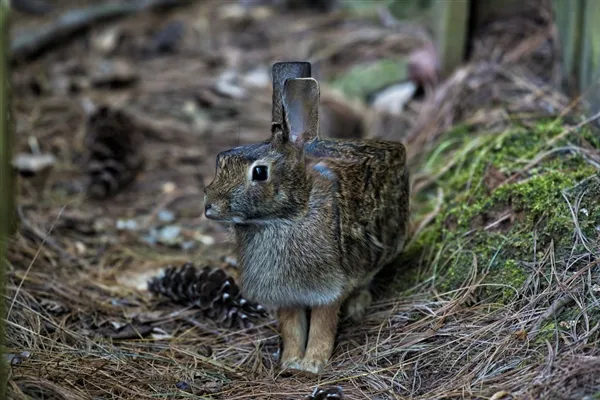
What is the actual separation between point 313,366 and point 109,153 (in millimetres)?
3175

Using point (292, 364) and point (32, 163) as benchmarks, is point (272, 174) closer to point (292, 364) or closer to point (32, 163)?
point (292, 364)

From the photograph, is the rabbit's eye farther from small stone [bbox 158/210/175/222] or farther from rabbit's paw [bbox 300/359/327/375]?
small stone [bbox 158/210/175/222]

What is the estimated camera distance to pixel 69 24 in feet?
28.5

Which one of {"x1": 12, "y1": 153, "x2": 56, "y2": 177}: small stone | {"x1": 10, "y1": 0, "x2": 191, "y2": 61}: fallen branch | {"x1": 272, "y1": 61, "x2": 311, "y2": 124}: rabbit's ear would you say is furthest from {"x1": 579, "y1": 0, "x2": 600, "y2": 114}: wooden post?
{"x1": 10, "y1": 0, "x2": 191, "y2": 61}: fallen branch

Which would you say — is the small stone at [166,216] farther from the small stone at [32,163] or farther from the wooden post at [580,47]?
the wooden post at [580,47]

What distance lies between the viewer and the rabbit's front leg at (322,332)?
3.81 metres

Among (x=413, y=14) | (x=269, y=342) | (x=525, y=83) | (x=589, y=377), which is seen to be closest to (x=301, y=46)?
(x=413, y=14)

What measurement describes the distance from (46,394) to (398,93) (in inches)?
181

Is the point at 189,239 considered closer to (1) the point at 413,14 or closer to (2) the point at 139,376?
(2) the point at 139,376

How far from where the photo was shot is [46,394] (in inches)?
122

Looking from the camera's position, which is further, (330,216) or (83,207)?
(83,207)

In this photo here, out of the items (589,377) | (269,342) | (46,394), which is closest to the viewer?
(589,377)

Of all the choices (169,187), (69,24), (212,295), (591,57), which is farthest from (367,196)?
(69,24)

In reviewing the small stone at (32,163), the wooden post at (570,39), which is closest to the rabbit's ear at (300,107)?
the wooden post at (570,39)
